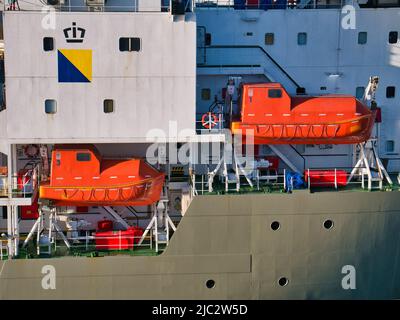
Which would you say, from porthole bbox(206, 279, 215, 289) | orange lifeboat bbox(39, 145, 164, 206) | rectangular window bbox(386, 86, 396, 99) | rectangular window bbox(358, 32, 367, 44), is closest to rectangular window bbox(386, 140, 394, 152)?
rectangular window bbox(386, 86, 396, 99)

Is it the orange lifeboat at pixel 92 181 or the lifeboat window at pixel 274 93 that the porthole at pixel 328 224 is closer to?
the lifeboat window at pixel 274 93

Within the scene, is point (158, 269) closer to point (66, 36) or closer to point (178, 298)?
point (178, 298)

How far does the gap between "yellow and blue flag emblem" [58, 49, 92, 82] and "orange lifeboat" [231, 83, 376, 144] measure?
12.8ft

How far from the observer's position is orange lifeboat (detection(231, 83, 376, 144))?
1416 centimetres

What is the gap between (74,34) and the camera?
44.1 feet

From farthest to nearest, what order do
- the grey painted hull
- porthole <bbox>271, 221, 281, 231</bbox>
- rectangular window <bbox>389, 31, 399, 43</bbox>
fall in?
rectangular window <bbox>389, 31, 399, 43</bbox>
porthole <bbox>271, 221, 281, 231</bbox>
the grey painted hull

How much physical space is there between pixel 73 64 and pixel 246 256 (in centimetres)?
624

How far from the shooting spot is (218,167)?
14.2m

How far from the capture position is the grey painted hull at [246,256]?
43.7 feet

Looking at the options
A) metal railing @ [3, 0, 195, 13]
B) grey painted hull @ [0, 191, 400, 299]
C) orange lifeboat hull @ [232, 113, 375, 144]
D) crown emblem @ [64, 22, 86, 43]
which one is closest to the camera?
grey painted hull @ [0, 191, 400, 299]

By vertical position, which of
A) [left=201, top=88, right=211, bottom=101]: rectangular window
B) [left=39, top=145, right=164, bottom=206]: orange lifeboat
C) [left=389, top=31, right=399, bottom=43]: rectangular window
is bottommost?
[left=39, top=145, right=164, bottom=206]: orange lifeboat

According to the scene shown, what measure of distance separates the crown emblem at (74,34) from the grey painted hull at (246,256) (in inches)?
190

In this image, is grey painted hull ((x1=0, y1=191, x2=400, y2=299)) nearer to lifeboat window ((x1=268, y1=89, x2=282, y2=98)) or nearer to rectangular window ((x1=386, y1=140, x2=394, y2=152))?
lifeboat window ((x1=268, y1=89, x2=282, y2=98))

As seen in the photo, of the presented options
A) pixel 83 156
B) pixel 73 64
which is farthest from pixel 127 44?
pixel 83 156
